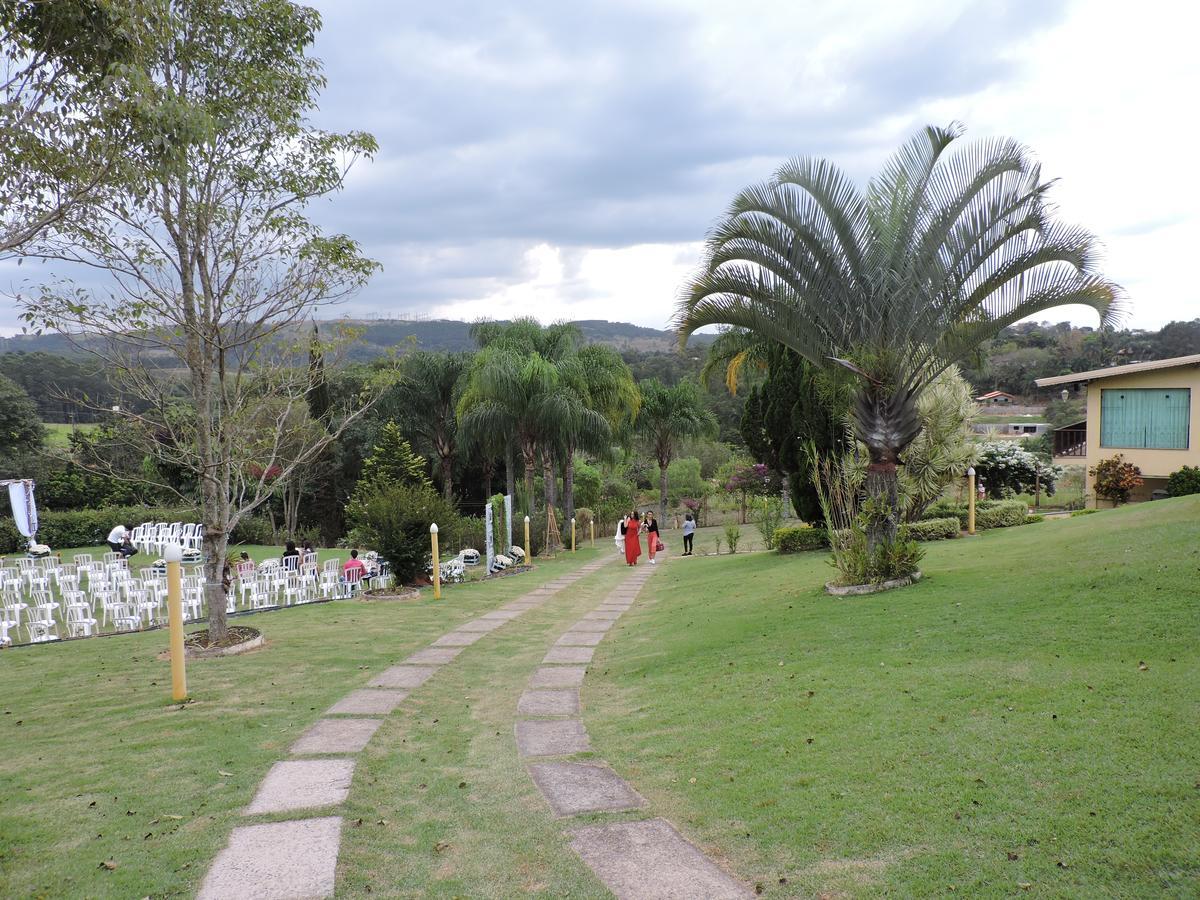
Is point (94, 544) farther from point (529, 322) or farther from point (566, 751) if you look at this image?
point (566, 751)

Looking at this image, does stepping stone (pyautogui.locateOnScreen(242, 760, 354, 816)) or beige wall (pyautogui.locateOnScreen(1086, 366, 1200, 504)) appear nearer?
stepping stone (pyautogui.locateOnScreen(242, 760, 354, 816))

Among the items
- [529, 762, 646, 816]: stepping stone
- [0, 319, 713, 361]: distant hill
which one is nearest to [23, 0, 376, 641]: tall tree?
[0, 319, 713, 361]: distant hill

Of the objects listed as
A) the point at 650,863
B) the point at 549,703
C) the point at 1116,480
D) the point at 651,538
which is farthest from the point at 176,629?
the point at 1116,480

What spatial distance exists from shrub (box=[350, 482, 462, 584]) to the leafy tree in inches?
1018

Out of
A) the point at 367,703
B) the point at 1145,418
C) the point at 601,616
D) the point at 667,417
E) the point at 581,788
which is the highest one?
the point at 667,417

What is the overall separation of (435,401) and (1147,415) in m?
25.3

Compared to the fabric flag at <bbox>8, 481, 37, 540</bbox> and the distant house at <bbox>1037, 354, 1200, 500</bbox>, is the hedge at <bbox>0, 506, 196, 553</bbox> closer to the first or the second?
the fabric flag at <bbox>8, 481, 37, 540</bbox>

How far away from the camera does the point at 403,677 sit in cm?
834

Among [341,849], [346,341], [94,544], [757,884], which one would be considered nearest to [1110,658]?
[757,884]

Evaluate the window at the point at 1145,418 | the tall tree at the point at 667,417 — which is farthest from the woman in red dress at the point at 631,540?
the window at the point at 1145,418

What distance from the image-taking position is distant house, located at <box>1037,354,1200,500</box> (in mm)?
21062

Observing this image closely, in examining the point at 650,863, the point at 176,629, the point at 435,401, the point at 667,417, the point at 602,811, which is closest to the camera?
the point at 650,863

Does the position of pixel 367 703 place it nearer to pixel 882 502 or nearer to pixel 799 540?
pixel 882 502

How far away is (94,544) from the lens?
29141mm
